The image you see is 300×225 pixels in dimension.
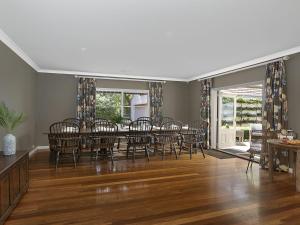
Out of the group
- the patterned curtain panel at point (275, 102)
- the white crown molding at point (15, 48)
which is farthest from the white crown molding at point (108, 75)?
the patterned curtain panel at point (275, 102)

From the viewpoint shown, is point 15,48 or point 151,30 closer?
point 151,30

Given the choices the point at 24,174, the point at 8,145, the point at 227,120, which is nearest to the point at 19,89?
the point at 8,145

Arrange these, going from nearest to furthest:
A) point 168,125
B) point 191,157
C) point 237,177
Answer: point 237,177
point 191,157
point 168,125

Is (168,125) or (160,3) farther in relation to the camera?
(168,125)

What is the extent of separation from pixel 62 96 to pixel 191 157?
431 centimetres

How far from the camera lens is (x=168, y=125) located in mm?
6742

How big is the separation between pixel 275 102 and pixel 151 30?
3088mm

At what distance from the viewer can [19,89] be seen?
16.0ft

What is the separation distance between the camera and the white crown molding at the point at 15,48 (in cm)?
374

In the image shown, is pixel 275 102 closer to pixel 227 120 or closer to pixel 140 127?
pixel 227 120

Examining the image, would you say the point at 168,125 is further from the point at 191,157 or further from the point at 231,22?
the point at 231,22

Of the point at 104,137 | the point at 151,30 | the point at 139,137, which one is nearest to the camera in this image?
the point at 151,30

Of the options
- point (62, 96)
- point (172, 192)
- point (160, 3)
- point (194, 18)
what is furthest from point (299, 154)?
point (62, 96)

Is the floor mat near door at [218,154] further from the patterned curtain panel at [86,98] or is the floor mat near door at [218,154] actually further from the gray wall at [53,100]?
the gray wall at [53,100]
